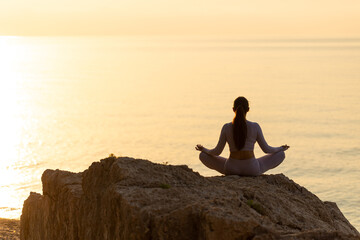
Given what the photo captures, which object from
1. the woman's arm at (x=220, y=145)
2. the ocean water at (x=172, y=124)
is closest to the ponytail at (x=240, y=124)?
the woman's arm at (x=220, y=145)

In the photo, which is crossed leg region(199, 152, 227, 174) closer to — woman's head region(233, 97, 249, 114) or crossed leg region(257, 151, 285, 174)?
crossed leg region(257, 151, 285, 174)

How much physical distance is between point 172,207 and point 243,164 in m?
4.09

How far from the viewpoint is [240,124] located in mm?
12281

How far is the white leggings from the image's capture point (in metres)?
12.5

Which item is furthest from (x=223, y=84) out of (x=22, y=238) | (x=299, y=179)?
(x=22, y=238)

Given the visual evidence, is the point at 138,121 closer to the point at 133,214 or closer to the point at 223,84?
the point at 223,84

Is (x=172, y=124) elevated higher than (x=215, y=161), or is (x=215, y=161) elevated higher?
(x=172, y=124)

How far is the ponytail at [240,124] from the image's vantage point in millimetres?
12094

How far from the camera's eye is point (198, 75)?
166125 mm

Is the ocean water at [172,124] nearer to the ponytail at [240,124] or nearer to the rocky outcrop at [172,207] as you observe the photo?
the rocky outcrop at [172,207]

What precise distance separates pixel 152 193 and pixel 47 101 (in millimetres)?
108611

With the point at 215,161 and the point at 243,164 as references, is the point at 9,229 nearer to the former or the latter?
the point at 215,161

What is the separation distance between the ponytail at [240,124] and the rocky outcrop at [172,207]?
2.30ft

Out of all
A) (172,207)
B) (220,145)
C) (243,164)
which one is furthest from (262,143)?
(172,207)
